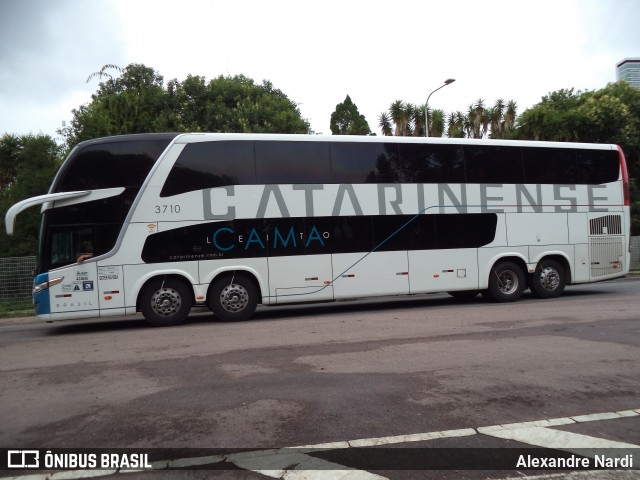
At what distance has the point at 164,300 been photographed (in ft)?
33.7

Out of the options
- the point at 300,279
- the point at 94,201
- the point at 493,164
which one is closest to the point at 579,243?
the point at 493,164

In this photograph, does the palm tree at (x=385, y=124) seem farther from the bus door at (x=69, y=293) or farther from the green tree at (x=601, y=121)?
the bus door at (x=69, y=293)

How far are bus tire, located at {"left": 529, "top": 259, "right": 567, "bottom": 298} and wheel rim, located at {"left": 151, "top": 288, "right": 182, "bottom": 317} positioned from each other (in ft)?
30.8

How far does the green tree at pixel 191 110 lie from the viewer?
2284cm

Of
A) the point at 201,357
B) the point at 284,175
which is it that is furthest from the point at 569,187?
the point at 201,357

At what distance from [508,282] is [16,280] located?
1625 cm

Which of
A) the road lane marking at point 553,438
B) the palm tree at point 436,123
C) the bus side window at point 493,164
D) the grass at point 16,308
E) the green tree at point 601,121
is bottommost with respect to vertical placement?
the grass at point 16,308

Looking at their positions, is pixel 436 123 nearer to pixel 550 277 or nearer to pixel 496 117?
pixel 496 117

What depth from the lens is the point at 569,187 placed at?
1320cm

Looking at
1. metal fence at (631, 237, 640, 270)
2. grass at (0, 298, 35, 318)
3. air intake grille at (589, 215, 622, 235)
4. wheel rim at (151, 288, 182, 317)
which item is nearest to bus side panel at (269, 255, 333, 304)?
wheel rim at (151, 288, 182, 317)

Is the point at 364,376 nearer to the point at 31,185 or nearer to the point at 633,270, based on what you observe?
the point at 31,185

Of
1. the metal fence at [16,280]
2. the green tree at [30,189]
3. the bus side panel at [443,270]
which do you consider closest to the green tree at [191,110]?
the green tree at [30,189]

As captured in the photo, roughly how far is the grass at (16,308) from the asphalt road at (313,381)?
242 inches

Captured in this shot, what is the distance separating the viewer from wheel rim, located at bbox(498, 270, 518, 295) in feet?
42.1
